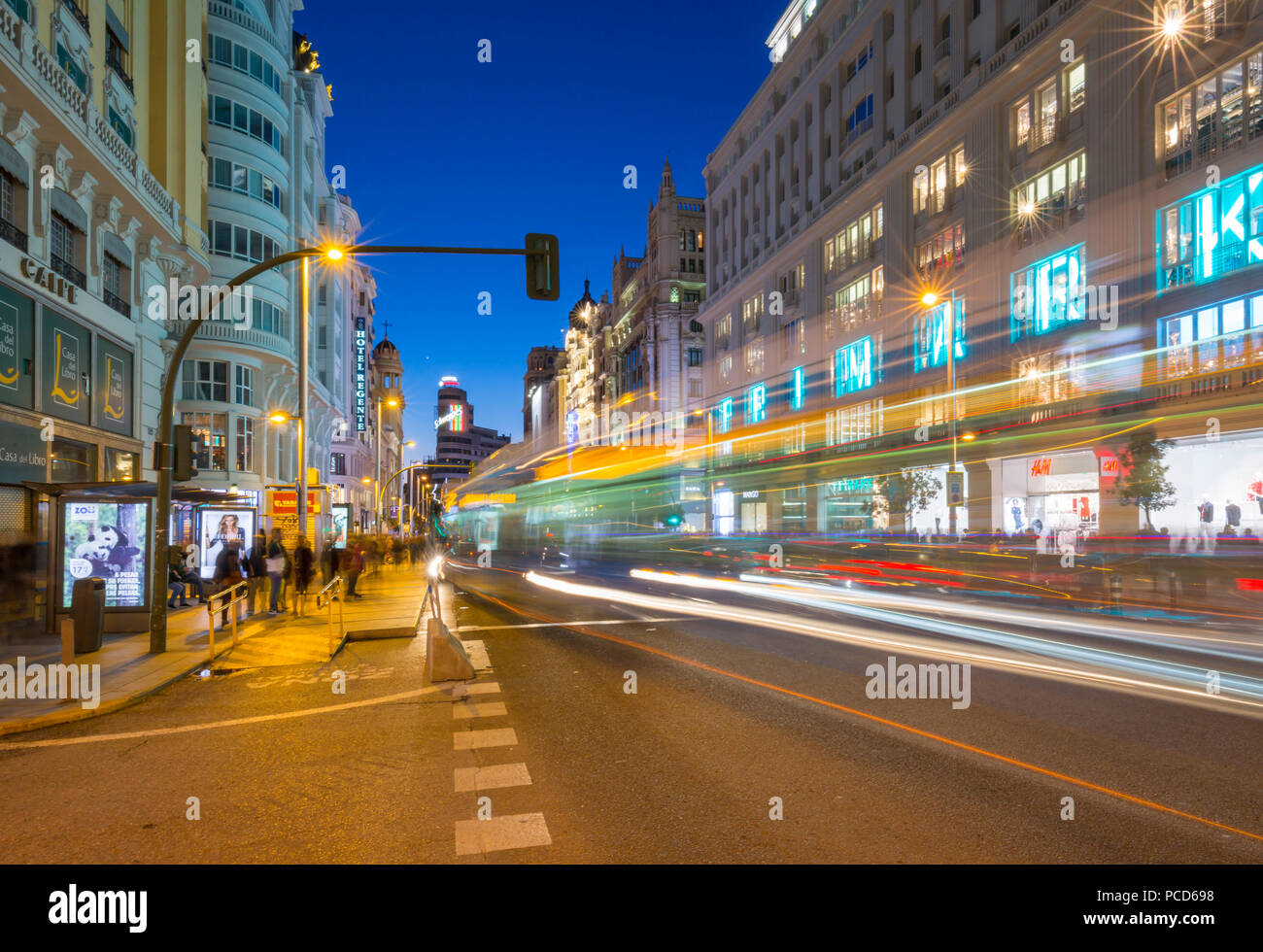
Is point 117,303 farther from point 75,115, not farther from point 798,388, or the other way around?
point 798,388

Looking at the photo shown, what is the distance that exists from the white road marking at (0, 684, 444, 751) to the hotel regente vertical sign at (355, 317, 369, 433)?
231ft

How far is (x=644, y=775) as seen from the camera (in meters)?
6.31

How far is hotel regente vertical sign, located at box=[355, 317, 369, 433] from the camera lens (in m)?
76.1

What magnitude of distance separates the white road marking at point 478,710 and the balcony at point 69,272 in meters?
16.0

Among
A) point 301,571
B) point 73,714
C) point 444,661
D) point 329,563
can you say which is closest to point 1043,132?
point 329,563

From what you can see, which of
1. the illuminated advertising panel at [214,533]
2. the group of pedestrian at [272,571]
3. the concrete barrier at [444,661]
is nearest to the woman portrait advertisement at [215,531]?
the illuminated advertising panel at [214,533]

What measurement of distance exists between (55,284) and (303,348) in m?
7.27

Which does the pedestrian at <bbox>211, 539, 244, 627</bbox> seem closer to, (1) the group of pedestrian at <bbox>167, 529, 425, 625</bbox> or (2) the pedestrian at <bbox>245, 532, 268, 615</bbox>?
(1) the group of pedestrian at <bbox>167, 529, 425, 625</bbox>

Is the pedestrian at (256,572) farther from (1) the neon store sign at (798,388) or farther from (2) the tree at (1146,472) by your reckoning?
(1) the neon store sign at (798,388)

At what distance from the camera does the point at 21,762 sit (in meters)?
7.15

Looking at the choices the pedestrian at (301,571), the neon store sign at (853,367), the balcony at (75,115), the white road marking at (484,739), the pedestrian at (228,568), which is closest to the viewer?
the white road marking at (484,739)

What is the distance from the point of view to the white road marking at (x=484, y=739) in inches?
287
